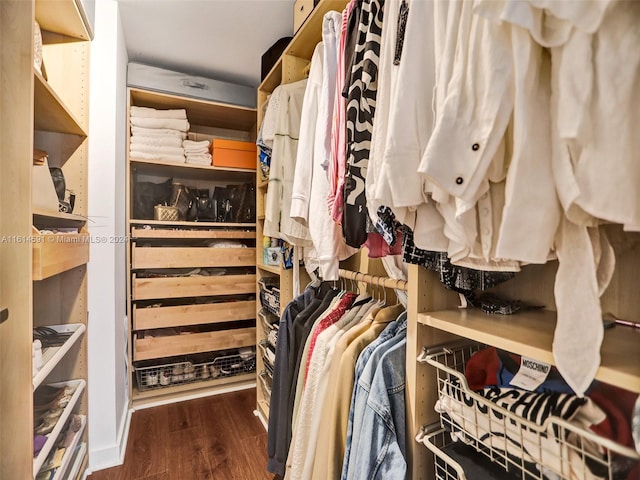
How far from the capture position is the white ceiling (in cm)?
157

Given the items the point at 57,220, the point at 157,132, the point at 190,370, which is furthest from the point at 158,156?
the point at 190,370

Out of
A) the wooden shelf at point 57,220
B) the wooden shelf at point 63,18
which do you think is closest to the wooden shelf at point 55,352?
the wooden shelf at point 57,220

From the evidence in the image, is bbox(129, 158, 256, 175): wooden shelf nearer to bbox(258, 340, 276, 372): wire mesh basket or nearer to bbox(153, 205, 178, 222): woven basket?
bbox(153, 205, 178, 222): woven basket

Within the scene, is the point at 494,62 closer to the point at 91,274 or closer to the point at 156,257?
the point at 91,274

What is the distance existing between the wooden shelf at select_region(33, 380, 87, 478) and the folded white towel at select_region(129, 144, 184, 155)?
4.24ft

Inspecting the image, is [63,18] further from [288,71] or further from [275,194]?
[275,194]

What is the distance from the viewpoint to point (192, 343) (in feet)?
6.82

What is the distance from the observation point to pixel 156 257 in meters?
1.96

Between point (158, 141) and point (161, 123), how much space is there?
114mm

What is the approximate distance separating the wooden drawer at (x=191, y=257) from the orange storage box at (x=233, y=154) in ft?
1.91

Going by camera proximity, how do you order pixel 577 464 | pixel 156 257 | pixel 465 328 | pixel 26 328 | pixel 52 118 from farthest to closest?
pixel 156 257
pixel 52 118
pixel 26 328
pixel 465 328
pixel 577 464

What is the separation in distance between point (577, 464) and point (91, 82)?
6.67ft

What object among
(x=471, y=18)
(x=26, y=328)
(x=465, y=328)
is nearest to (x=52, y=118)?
(x=26, y=328)

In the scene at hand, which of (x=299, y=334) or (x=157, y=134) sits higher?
(x=157, y=134)
